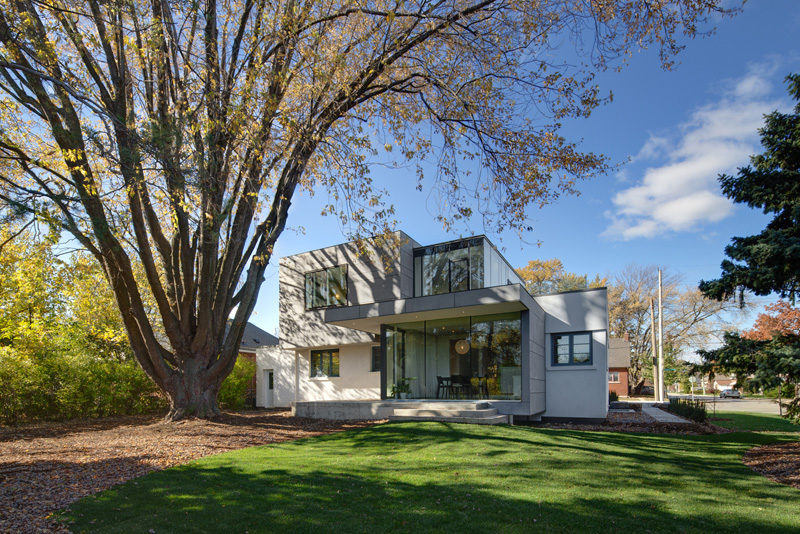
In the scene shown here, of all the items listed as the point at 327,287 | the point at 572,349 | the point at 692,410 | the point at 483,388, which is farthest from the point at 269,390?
the point at 692,410

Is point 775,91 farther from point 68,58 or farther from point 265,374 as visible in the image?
point 265,374

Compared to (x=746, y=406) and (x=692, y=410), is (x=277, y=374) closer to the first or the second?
(x=692, y=410)

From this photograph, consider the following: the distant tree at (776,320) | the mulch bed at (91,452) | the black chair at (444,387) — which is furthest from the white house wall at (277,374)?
the distant tree at (776,320)

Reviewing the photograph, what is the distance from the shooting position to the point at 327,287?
2042 cm

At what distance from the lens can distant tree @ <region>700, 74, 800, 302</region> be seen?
25.0 ft

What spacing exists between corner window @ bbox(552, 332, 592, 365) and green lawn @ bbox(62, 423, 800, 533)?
6.39 metres

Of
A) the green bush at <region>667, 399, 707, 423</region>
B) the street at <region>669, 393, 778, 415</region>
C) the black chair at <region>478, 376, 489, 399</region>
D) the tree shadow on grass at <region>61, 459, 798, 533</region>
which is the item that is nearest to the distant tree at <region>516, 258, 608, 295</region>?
the street at <region>669, 393, 778, 415</region>

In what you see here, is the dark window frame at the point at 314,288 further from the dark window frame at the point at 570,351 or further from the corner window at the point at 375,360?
the dark window frame at the point at 570,351

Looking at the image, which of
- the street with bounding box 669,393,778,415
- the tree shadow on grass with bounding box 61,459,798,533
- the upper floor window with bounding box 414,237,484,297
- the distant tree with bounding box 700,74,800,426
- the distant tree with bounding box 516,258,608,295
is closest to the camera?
the tree shadow on grass with bounding box 61,459,798,533

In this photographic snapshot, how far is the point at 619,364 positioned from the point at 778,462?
3179 centimetres

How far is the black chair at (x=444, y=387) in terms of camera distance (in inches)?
600

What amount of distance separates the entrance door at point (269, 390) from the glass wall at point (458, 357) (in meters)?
10.3

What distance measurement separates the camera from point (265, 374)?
945 inches

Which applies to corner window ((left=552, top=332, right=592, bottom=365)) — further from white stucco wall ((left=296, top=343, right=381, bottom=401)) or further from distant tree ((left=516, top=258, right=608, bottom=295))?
distant tree ((left=516, top=258, right=608, bottom=295))
